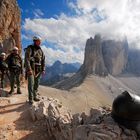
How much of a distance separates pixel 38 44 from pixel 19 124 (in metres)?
4.08

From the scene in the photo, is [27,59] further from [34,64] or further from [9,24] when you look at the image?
[9,24]

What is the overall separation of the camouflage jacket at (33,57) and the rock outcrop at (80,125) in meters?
1.94

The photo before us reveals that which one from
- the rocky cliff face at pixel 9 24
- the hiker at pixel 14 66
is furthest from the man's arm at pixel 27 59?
the rocky cliff face at pixel 9 24

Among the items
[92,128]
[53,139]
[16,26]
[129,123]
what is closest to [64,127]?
[53,139]

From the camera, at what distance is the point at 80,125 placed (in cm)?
890

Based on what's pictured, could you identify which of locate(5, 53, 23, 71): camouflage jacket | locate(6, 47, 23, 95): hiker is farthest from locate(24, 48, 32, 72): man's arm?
locate(5, 53, 23, 71): camouflage jacket

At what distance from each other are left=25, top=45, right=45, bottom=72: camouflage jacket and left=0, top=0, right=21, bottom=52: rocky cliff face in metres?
17.2

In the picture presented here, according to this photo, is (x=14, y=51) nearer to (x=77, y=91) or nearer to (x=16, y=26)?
(x=16, y=26)

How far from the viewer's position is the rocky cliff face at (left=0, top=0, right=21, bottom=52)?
31781 millimetres

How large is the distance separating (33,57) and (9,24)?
21.3 m

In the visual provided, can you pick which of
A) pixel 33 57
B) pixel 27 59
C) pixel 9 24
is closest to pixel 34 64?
pixel 33 57

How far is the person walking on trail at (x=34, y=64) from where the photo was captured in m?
13.6

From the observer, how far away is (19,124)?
11.7 m

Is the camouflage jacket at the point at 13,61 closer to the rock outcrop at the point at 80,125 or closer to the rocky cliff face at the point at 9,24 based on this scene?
the rock outcrop at the point at 80,125
